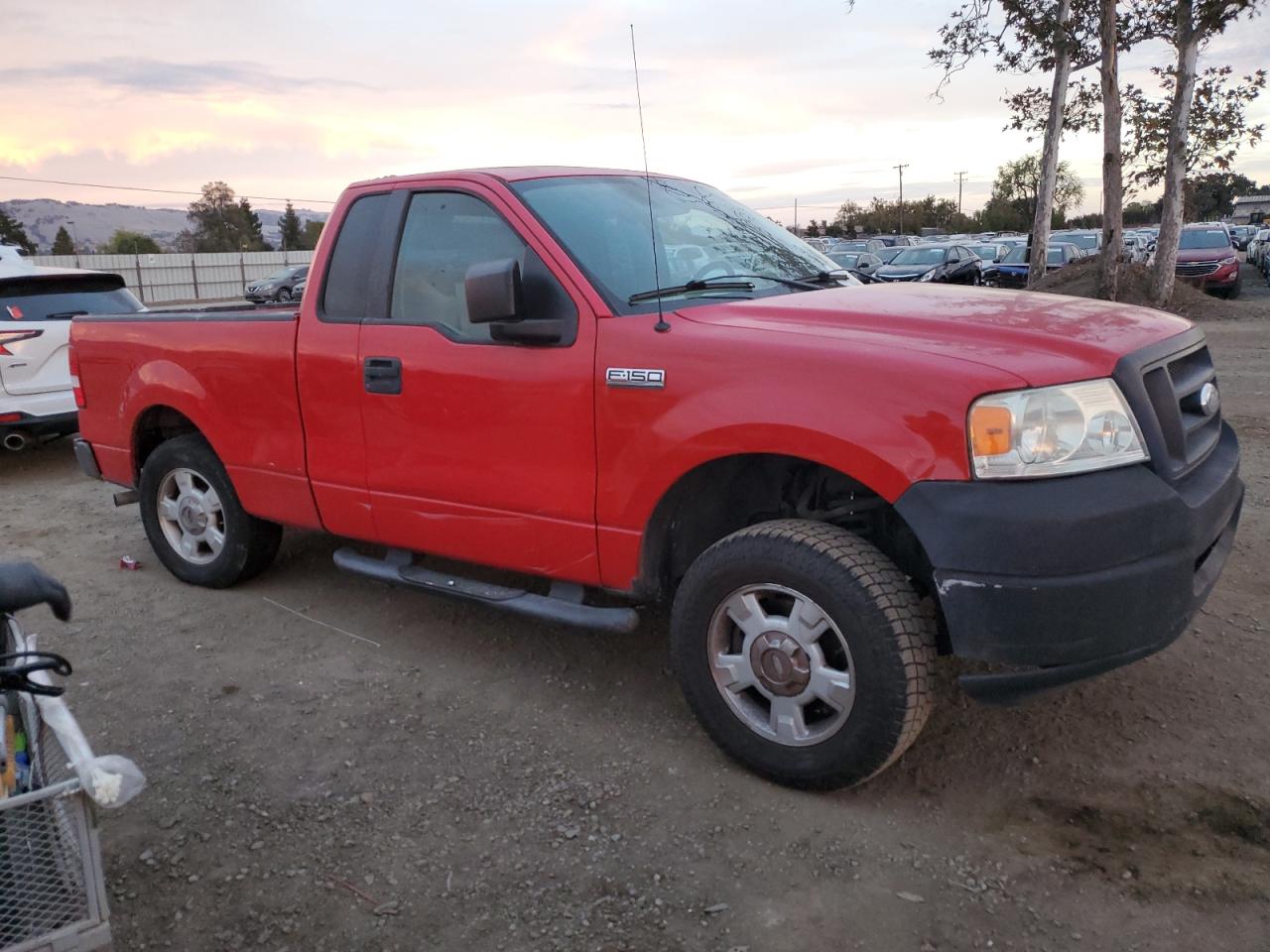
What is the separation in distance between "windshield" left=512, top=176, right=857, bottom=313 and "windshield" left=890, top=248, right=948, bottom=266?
780 inches

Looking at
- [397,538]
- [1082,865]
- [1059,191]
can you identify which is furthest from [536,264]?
[1059,191]

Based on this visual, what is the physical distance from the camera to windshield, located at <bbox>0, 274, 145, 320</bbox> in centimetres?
788

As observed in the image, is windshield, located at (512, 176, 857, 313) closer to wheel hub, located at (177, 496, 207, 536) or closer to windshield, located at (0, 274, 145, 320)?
wheel hub, located at (177, 496, 207, 536)

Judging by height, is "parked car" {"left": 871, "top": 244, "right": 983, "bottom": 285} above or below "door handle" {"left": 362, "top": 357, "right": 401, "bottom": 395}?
above

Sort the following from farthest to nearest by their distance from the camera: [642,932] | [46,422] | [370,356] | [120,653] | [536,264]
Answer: [46,422]
[120,653]
[370,356]
[536,264]
[642,932]

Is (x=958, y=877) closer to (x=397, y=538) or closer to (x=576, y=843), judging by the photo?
(x=576, y=843)

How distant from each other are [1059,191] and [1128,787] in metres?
85.7

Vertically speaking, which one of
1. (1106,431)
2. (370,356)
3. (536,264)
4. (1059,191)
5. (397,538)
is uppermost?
(1059,191)

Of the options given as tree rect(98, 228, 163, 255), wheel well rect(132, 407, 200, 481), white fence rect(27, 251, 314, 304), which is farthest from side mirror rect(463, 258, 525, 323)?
tree rect(98, 228, 163, 255)

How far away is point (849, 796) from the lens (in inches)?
127

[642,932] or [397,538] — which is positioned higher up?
[397,538]

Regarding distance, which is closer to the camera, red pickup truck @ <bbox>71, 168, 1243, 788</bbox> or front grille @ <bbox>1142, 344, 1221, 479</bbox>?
red pickup truck @ <bbox>71, 168, 1243, 788</bbox>

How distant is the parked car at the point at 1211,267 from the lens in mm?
22984

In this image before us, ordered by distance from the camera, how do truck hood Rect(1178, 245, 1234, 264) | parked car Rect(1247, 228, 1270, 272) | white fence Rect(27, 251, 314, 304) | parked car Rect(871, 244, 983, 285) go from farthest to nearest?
white fence Rect(27, 251, 314, 304)
parked car Rect(1247, 228, 1270, 272)
truck hood Rect(1178, 245, 1234, 264)
parked car Rect(871, 244, 983, 285)
